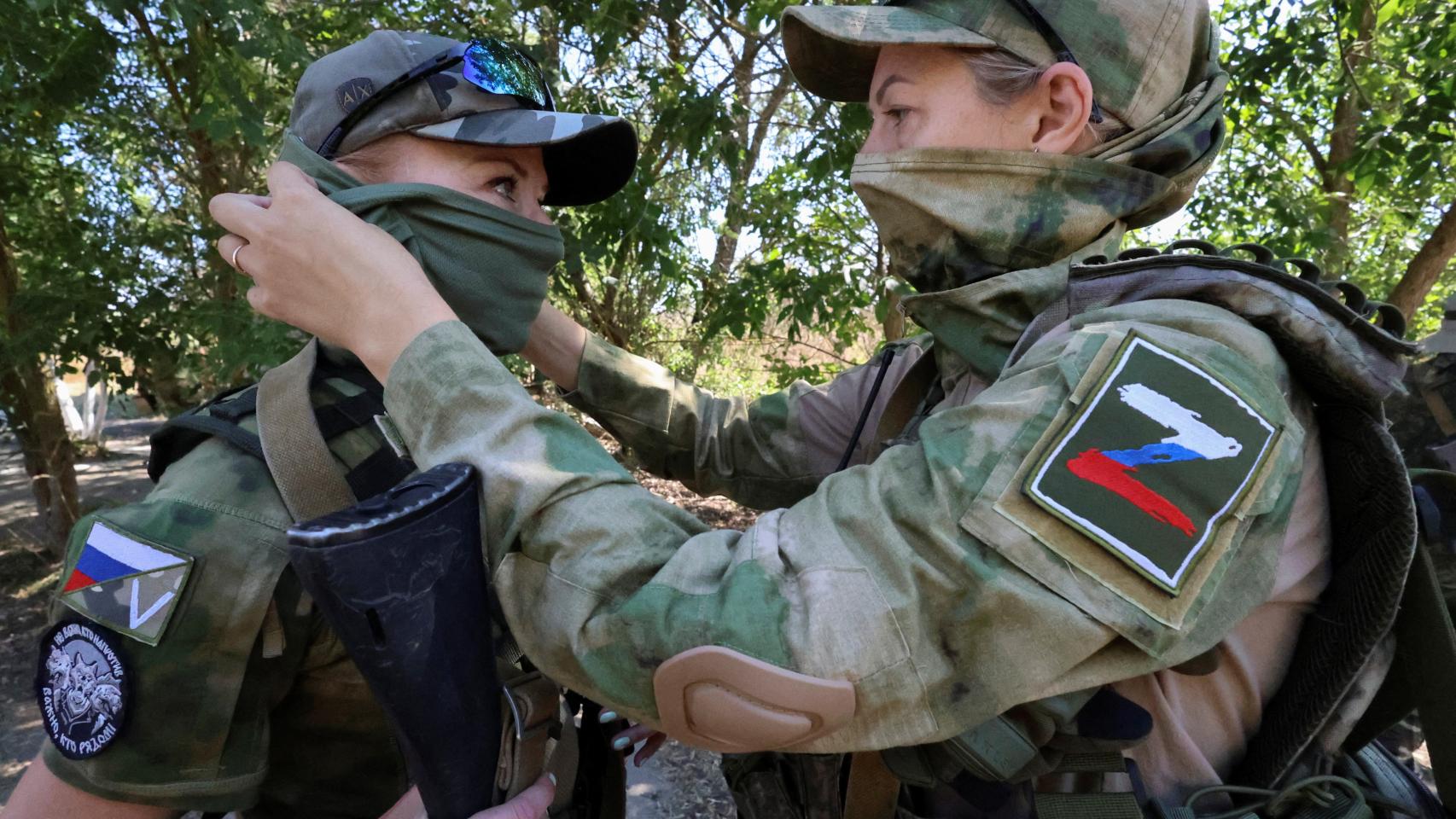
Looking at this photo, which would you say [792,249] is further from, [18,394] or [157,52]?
[18,394]

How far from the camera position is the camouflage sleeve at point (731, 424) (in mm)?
2260

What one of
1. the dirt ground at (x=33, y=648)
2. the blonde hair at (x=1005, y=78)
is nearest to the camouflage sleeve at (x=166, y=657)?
the blonde hair at (x=1005, y=78)

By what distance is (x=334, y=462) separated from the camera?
1500 millimetres

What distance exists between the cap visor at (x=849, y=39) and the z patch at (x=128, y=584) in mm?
1398

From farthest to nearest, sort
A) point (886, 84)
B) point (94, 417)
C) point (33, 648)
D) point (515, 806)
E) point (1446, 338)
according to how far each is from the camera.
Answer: point (94, 417), point (33, 648), point (1446, 338), point (886, 84), point (515, 806)

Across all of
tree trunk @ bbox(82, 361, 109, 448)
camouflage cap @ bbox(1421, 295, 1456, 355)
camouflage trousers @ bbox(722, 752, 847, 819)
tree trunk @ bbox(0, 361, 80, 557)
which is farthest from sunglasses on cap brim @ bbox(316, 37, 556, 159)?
tree trunk @ bbox(82, 361, 109, 448)

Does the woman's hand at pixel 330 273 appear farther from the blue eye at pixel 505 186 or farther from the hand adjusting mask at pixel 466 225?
the blue eye at pixel 505 186

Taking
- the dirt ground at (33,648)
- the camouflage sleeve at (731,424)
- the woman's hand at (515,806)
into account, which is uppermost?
→ the camouflage sleeve at (731,424)

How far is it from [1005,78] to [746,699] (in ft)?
3.64

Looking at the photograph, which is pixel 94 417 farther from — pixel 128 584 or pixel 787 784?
pixel 787 784

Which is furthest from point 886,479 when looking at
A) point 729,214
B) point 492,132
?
point 729,214

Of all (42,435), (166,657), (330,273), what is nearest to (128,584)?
(166,657)

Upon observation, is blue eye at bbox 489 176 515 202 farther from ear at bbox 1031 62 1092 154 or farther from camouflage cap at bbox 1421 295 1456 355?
camouflage cap at bbox 1421 295 1456 355

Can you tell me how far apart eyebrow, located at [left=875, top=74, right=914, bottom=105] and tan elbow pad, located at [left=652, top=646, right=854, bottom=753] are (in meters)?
1.09
